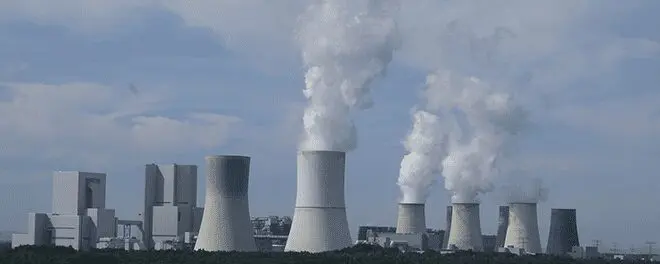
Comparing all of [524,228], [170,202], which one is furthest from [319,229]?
[524,228]

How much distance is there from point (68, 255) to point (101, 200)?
15.6ft

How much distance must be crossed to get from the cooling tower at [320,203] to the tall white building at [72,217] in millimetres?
8980

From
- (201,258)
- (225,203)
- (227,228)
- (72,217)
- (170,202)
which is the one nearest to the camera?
(225,203)

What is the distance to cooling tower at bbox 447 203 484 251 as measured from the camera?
41906 mm

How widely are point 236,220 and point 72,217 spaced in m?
7.71

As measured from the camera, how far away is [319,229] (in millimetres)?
30141

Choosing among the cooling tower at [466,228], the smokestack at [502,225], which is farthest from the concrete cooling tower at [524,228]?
the smokestack at [502,225]

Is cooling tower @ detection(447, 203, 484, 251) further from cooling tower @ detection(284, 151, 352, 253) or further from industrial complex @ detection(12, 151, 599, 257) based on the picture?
cooling tower @ detection(284, 151, 352, 253)

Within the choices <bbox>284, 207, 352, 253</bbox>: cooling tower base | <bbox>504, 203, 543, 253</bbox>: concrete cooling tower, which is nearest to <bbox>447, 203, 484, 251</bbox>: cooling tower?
<bbox>504, 203, 543, 253</bbox>: concrete cooling tower

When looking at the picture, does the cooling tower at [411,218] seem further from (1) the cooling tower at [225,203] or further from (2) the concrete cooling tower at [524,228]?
(1) the cooling tower at [225,203]

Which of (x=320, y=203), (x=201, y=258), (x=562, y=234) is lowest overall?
(x=201, y=258)

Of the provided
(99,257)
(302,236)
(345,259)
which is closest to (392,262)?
(345,259)

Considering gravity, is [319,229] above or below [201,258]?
above

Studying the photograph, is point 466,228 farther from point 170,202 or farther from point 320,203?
point 320,203
